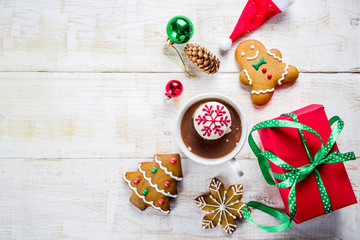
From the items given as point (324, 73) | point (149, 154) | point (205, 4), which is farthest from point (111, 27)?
point (324, 73)

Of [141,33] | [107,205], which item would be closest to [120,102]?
[141,33]

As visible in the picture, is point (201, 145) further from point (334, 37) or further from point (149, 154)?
point (334, 37)

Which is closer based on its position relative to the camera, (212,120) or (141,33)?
(212,120)

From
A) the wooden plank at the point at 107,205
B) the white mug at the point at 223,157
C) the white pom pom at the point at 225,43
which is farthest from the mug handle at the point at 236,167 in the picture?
the white pom pom at the point at 225,43

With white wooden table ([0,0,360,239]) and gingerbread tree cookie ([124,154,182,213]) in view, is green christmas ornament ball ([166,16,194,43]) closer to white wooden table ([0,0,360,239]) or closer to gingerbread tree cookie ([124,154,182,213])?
white wooden table ([0,0,360,239])

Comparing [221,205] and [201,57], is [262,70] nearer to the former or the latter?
[201,57]

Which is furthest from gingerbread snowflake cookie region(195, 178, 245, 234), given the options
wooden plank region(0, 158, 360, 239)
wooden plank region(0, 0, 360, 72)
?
wooden plank region(0, 0, 360, 72)
